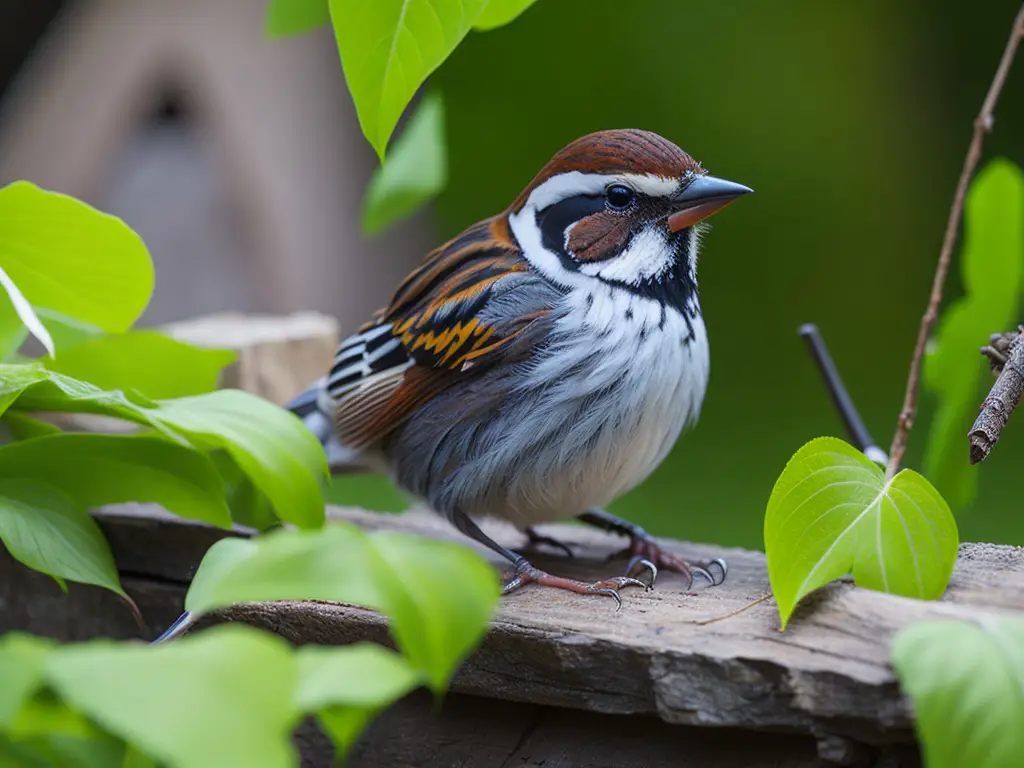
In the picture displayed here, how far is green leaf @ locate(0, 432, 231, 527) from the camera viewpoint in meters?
1.24

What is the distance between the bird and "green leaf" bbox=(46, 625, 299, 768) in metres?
0.62

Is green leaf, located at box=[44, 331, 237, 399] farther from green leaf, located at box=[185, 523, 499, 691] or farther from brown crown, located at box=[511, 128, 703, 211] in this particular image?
green leaf, located at box=[185, 523, 499, 691]

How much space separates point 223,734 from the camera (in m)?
0.67

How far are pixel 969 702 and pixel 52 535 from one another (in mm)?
834

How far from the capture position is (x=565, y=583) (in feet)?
4.32

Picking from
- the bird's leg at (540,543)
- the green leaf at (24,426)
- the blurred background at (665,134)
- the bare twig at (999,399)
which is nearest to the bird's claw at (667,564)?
the bird's leg at (540,543)

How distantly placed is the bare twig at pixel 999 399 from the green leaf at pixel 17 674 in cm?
79

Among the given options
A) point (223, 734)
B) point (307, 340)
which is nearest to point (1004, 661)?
point (223, 734)

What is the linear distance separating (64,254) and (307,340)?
91 cm

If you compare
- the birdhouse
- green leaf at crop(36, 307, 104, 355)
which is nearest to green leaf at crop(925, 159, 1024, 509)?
green leaf at crop(36, 307, 104, 355)

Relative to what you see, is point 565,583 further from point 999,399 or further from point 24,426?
point 24,426

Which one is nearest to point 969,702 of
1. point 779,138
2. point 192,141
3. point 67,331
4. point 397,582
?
point 397,582

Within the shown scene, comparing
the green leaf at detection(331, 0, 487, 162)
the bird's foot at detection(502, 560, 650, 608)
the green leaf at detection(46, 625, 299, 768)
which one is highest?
the green leaf at detection(331, 0, 487, 162)

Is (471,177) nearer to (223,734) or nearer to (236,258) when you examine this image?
(236,258)
